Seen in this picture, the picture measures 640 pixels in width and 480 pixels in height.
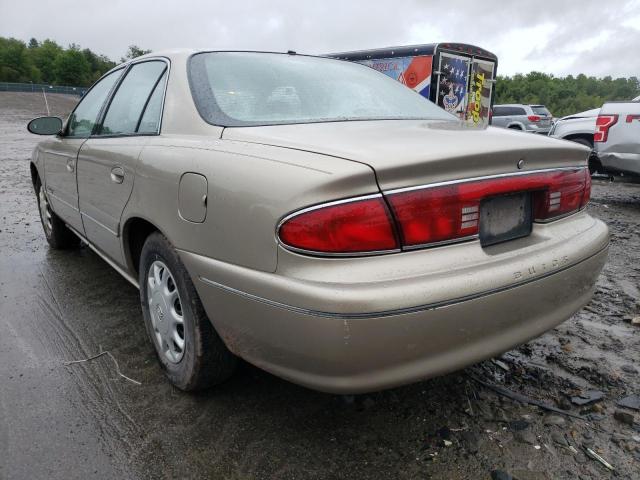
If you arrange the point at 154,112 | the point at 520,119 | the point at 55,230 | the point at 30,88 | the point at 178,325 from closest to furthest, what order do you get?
the point at 178,325
the point at 154,112
the point at 55,230
the point at 520,119
the point at 30,88

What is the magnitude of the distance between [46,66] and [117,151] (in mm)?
115122

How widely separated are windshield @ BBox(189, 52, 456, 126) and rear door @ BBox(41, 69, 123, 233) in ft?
3.90

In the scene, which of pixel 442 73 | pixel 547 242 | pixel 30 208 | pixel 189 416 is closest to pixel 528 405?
pixel 547 242

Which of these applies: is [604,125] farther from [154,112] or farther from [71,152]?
[71,152]

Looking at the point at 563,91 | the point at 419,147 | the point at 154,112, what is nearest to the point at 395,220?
the point at 419,147

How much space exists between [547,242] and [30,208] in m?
6.53

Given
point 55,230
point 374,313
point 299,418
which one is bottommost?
point 299,418

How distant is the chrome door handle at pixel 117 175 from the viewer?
2598 millimetres

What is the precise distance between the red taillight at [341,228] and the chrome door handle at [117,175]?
1368 mm

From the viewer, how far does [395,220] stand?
161 cm

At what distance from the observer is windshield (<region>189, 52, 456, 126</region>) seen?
2.23m

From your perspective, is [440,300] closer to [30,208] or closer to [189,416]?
[189,416]

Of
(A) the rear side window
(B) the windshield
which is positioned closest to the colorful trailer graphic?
(B) the windshield

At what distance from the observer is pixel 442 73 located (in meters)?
9.09
